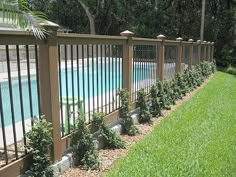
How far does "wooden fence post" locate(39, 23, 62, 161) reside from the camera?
3.38 metres

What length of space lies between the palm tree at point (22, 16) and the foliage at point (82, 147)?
1.32 m

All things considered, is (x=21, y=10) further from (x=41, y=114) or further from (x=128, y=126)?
(x=128, y=126)

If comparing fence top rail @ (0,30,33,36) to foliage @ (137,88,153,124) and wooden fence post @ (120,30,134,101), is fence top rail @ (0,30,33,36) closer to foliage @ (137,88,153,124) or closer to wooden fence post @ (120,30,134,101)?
wooden fence post @ (120,30,134,101)

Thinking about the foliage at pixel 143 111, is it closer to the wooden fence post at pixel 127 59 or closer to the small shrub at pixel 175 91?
the wooden fence post at pixel 127 59

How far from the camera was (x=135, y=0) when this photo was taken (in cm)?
2597

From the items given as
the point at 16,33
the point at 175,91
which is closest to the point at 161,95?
the point at 175,91

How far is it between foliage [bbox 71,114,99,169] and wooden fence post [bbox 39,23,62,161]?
0.42m

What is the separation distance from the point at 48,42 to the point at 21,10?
49 cm

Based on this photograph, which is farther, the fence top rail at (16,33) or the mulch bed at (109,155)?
the mulch bed at (109,155)

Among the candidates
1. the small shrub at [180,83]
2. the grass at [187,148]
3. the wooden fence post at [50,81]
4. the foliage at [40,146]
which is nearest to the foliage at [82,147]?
the grass at [187,148]

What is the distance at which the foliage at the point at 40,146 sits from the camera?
3.22 meters

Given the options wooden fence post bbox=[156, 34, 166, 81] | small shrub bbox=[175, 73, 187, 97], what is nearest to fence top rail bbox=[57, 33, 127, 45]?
wooden fence post bbox=[156, 34, 166, 81]

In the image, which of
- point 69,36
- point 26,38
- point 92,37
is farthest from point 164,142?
point 26,38

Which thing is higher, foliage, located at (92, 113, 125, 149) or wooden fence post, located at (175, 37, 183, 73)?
wooden fence post, located at (175, 37, 183, 73)
